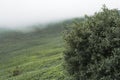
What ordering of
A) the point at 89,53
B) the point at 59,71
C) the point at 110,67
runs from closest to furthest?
the point at 110,67
the point at 89,53
the point at 59,71

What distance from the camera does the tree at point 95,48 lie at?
46344mm

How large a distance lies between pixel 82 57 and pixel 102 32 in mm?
4142

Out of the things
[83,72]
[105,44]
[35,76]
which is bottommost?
[35,76]

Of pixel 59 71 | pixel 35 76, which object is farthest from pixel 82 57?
pixel 35 76

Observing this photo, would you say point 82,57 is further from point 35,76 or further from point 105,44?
point 35,76

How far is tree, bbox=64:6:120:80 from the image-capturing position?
4634 centimetres

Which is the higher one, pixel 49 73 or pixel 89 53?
pixel 89 53

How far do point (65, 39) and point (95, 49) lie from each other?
5.26m

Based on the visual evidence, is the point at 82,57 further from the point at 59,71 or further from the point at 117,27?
the point at 59,71

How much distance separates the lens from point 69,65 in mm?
51656

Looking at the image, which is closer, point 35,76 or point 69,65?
point 69,65

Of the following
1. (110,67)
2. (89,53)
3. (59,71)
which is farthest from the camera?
Result: (59,71)

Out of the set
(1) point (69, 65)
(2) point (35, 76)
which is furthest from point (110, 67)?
(2) point (35, 76)

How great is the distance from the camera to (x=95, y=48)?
48.3 metres
